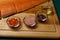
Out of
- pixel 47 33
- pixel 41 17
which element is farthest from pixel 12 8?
pixel 47 33

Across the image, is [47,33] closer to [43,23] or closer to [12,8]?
[43,23]

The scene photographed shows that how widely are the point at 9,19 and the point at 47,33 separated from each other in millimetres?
319

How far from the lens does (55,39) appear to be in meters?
1.18

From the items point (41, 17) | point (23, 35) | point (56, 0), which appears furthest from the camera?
point (56, 0)

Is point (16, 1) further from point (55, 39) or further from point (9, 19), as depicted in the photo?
point (55, 39)

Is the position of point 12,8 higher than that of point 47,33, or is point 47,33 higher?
point 12,8

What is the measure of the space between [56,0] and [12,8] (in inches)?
15.9

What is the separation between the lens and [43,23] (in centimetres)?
118

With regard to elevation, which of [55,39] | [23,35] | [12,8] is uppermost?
[12,8]

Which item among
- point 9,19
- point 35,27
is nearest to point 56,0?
point 35,27

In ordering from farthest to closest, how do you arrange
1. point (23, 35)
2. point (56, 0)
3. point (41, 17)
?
point (56, 0)
point (41, 17)
point (23, 35)

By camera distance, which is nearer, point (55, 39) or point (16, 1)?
point (55, 39)

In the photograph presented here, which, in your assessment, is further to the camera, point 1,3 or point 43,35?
point 1,3

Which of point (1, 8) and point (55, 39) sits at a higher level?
point (1, 8)
